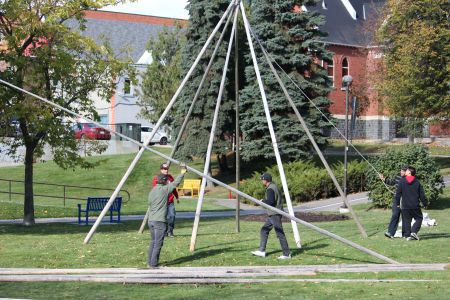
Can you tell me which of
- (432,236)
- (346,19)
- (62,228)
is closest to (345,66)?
(346,19)

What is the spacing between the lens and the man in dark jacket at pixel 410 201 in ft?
57.2

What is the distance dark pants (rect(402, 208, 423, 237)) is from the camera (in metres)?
17.4

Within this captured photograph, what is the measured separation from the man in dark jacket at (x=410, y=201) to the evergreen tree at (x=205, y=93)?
26528 mm

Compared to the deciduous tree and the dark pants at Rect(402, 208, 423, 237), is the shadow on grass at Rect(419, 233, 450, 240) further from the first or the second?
the deciduous tree

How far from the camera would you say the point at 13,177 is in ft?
149

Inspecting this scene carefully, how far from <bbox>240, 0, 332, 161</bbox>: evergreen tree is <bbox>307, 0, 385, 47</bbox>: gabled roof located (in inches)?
858

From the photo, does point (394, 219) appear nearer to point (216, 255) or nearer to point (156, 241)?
point (216, 255)

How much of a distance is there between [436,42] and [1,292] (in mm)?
32290

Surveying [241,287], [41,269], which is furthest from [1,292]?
[241,287]

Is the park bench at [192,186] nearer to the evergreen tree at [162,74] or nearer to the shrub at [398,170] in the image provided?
the evergreen tree at [162,74]

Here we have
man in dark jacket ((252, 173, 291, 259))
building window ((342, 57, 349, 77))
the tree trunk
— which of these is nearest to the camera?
man in dark jacket ((252, 173, 291, 259))

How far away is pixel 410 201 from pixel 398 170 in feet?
30.9

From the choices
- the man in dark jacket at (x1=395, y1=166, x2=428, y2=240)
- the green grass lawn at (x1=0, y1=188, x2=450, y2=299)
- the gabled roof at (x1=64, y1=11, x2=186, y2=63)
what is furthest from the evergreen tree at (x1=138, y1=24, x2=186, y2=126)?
the man in dark jacket at (x1=395, y1=166, x2=428, y2=240)

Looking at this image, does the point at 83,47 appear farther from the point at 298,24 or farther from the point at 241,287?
the point at 298,24
